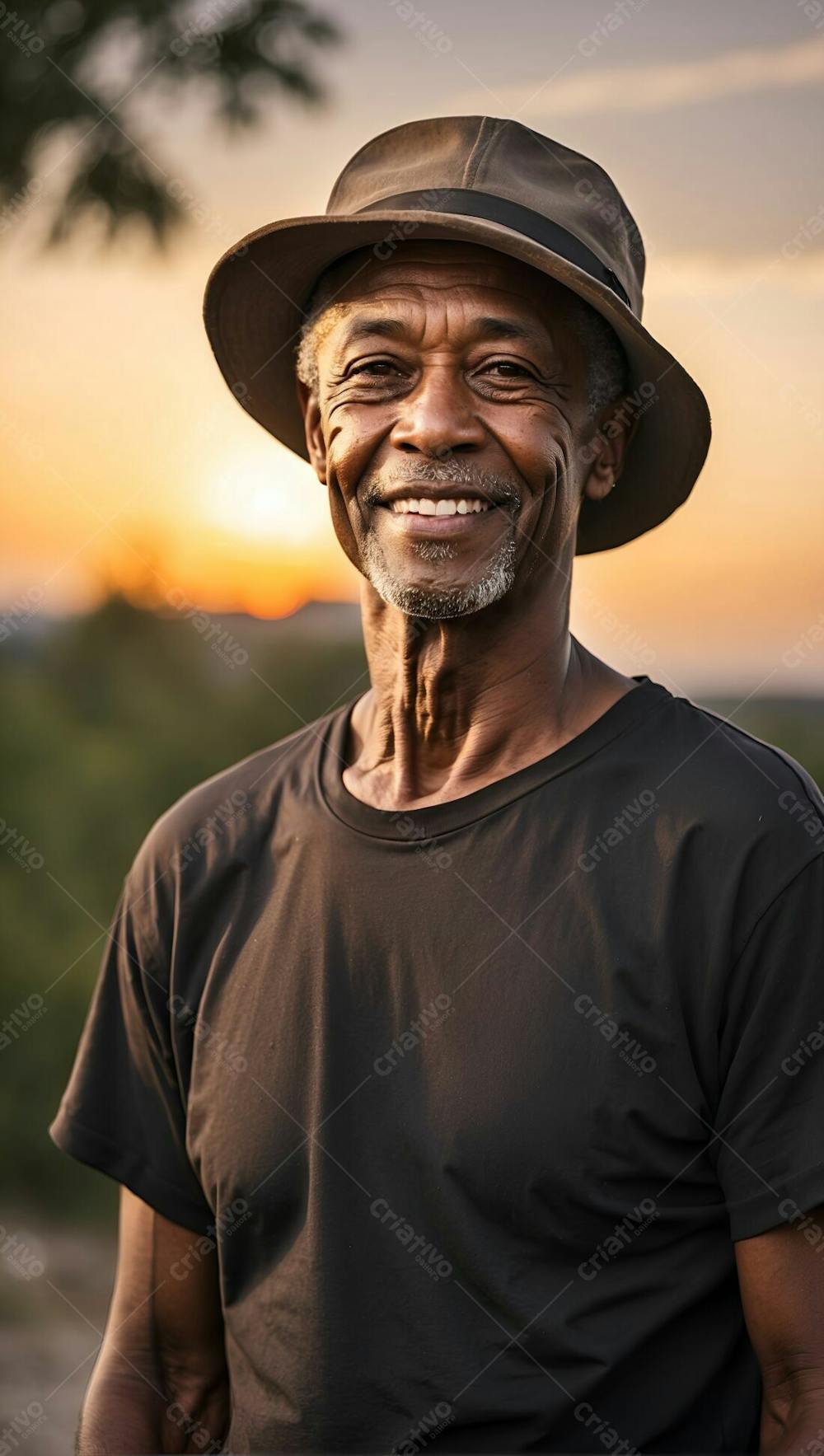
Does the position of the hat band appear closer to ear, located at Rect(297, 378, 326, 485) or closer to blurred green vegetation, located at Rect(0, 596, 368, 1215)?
ear, located at Rect(297, 378, 326, 485)

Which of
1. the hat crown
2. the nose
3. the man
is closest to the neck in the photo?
the man

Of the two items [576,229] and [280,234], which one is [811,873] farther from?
[280,234]

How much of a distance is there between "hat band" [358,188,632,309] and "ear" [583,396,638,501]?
17cm

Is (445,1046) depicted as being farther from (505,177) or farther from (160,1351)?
(505,177)

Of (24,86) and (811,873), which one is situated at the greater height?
(24,86)

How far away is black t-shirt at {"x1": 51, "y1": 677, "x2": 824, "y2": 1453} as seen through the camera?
165cm

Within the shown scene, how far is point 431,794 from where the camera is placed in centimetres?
195

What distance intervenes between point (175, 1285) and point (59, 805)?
10.3ft

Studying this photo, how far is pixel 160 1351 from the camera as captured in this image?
2.10 meters

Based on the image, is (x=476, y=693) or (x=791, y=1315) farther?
(x=476, y=693)

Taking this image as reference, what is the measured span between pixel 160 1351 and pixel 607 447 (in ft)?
4.85

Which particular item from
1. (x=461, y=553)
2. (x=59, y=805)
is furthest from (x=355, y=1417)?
(x=59, y=805)

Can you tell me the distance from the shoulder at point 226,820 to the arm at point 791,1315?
2.75ft

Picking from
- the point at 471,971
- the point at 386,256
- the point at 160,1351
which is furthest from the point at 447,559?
the point at 160,1351
